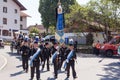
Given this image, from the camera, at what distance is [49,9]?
76375 mm

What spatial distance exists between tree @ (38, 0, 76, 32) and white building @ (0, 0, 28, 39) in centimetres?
468

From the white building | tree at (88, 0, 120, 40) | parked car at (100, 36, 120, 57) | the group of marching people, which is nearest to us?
the group of marching people

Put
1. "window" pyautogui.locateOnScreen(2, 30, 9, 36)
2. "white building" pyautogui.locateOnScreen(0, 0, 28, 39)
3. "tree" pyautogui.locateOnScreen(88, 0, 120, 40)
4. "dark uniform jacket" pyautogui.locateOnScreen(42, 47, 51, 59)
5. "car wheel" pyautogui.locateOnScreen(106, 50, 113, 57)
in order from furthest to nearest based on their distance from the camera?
"white building" pyautogui.locateOnScreen(0, 0, 28, 39) < "window" pyautogui.locateOnScreen(2, 30, 9, 36) < "tree" pyautogui.locateOnScreen(88, 0, 120, 40) < "car wheel" pyautogui.locateOnScreen(106, 50, 113, 57) < "dark uniform jacket" pyautogui.locateOnScreen(42, 47, 51, 59)

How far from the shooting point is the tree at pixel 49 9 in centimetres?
7534

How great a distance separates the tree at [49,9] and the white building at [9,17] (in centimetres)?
468

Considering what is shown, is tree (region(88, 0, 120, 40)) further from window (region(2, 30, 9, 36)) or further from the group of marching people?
window (region(2, 30, 9, 36))

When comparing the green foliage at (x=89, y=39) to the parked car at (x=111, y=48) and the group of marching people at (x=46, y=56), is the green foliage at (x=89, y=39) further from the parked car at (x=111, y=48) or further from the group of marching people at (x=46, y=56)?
the group of marching people at (x=46, y=56)

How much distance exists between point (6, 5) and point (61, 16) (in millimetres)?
56327

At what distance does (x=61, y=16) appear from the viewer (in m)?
18.0

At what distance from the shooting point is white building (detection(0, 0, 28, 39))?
235 ft

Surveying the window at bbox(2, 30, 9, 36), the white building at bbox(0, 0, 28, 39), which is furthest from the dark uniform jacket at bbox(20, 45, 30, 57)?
the window at bbox(2, 30, 9, 36)

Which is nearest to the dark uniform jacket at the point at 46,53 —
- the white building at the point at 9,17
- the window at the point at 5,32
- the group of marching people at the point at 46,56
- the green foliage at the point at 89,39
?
the group of marching people at the point at 46,56

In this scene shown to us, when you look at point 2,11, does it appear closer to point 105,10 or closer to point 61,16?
point 105,10

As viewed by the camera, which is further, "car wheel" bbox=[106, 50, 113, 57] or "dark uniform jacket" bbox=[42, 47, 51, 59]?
"car wheel" bbox=[106, 50, 113, 57]
